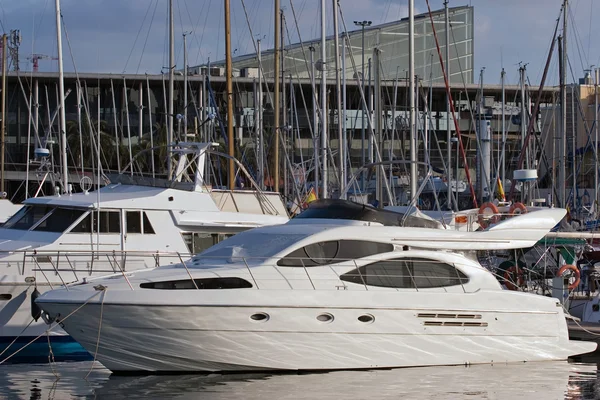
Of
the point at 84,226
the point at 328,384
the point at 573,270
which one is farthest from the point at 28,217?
the point at 573,270

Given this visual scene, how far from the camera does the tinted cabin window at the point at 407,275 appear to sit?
604 inches

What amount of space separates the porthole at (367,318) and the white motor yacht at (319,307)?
1 centimetres

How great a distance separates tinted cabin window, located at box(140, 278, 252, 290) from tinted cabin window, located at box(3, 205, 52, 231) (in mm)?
5676

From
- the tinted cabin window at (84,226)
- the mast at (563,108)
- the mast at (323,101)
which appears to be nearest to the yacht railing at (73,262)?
the tinted cabin window at (84,226)

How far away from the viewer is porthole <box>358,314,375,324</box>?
1495 cm

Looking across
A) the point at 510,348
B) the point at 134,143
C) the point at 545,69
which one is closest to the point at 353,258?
the point at 510,348

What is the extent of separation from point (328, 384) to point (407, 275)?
2252mm

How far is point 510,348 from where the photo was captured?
16.0 metres

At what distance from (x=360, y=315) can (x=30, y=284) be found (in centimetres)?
634

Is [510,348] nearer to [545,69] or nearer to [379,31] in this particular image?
[545,69]

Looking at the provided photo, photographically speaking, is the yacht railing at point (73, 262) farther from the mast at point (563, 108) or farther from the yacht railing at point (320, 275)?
the mast at point (563, 108)

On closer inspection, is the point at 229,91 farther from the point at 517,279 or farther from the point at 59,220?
the point at 517,279

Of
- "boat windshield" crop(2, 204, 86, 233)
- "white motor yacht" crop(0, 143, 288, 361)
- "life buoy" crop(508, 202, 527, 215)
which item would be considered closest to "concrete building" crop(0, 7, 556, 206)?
"white motor yacht" crop(0, 143, 288, 361)

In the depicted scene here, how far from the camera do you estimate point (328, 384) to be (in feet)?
47.2
